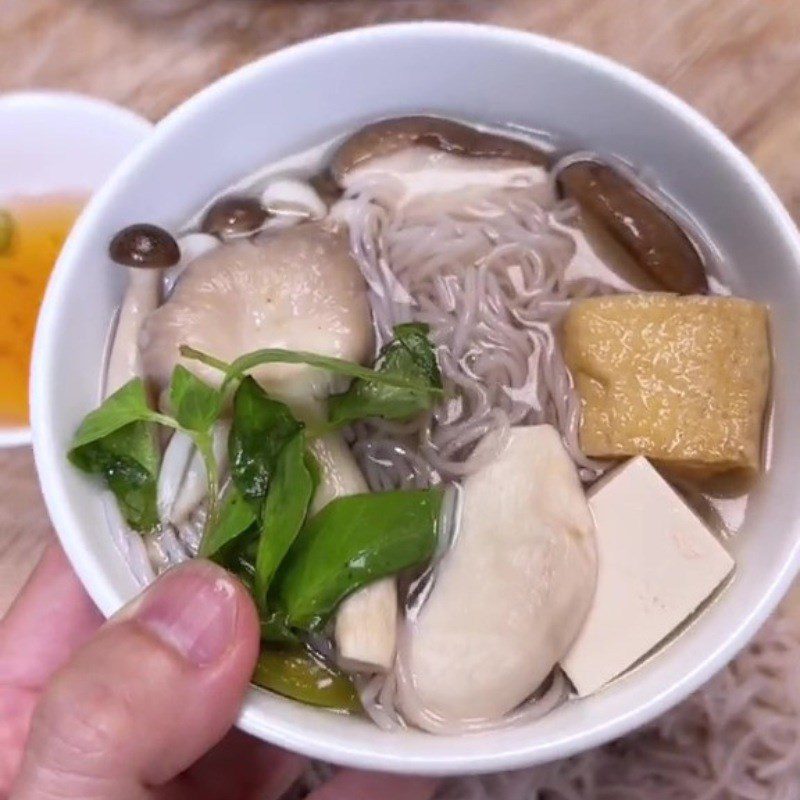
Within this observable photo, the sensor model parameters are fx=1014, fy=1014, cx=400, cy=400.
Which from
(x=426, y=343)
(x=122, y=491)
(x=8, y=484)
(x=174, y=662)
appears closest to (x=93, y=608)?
(x=8, y=484)

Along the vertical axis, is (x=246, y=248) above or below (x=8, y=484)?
above

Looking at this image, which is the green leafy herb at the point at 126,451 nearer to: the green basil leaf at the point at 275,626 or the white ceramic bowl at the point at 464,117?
the white ceramic bowl at the point at 464,117

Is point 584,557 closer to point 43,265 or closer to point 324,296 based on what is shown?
point 324,296

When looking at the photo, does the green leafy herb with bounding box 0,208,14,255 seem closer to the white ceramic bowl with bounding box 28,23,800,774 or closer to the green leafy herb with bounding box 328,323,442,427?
the white ceramic bowl with bounding box 28,23,800,774

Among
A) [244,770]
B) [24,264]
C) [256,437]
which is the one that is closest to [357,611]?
[256,437]

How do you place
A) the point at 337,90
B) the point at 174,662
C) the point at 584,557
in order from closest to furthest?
the point at 174,662 → the point at 584,557 → the point at 337,90

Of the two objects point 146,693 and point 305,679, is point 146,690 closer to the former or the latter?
point 146,693

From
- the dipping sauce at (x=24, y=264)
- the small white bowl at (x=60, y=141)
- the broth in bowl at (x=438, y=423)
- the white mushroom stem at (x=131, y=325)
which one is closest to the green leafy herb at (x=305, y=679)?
the broth in bowl at (x=438, y=423)
